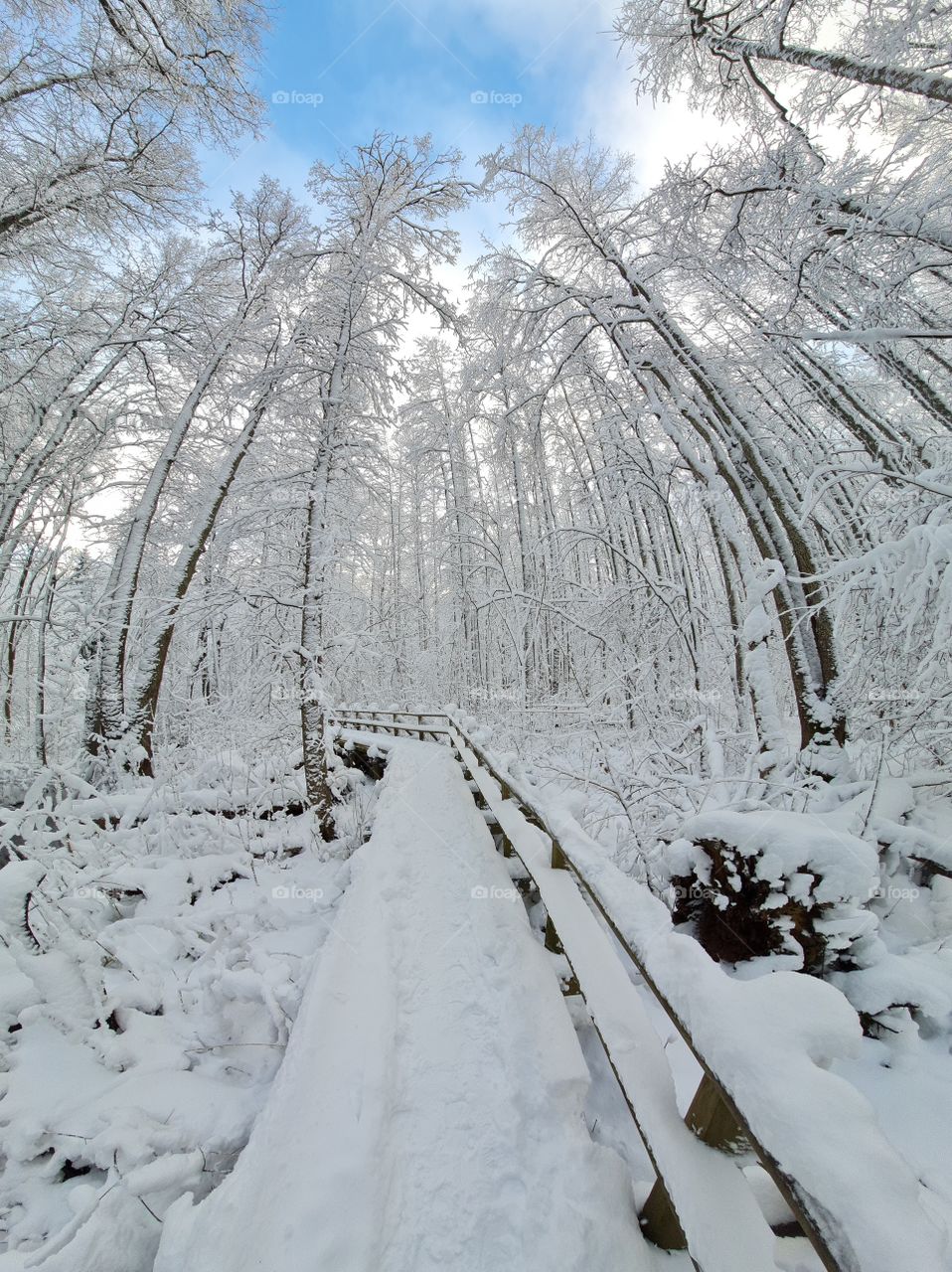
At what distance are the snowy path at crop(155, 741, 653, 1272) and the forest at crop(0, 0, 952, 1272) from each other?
0.15 metres

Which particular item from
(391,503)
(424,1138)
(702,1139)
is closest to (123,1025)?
(424,1138)

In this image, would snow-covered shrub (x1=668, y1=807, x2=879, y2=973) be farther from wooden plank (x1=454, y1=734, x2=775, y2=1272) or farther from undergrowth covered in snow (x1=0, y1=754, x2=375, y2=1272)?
undergrowth covered in snow (x1=0, y1=754, x2=375, y2=1272)

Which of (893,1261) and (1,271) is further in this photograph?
(1,271)

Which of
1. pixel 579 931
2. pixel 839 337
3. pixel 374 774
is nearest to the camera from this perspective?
pixel 579 931

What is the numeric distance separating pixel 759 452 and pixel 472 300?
688 cm

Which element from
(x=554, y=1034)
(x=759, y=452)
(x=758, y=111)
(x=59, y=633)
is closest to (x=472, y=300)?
(x=758, y=111)

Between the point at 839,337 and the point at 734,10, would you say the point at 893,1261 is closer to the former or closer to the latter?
the point at 839,337

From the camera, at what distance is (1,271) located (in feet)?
24.6

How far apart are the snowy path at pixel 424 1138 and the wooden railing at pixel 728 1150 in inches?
15.4

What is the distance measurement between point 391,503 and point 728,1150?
10.3 meters

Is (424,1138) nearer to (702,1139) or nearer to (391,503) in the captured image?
(702,1139)

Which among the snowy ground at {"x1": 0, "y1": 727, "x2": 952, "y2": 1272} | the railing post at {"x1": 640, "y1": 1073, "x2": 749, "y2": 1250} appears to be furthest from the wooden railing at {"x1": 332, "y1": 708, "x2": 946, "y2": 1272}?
the snowy ground at {"x1": 0, "y1": 727, "x2": 952, "y2": 1272}

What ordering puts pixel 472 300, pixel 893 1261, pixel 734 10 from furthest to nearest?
pixel 472 300 → pixel 734 10 → pixel 893 1261

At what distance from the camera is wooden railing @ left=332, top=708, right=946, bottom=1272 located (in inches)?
37.9
